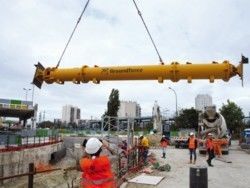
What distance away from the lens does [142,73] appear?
12.9 metres

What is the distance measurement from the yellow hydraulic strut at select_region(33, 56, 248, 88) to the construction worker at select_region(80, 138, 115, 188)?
19.2 ft

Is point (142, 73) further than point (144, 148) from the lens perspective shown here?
No

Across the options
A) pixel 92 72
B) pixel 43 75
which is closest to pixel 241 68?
pixel 92 72

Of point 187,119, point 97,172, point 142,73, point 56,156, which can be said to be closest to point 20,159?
point 56,156

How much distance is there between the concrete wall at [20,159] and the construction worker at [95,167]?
2230cm

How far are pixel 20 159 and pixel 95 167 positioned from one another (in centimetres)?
2579

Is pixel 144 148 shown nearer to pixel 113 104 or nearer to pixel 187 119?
pixel 187 119

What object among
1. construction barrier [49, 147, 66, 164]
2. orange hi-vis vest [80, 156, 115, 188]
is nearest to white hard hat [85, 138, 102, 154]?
orange hi-vis vest [80, 156, 115, 188]

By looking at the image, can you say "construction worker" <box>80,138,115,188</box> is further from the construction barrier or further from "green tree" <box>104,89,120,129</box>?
"green tree" <box>104,89,120,129</box>

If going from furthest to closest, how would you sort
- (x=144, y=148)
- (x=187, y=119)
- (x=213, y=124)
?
(x=187, y=119) → (x=213, y=124) → (x=144, y=148)

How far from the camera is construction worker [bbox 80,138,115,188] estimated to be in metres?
7.07

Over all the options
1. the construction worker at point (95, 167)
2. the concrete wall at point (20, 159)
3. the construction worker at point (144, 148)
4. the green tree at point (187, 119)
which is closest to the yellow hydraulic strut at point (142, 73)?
the construction worker at point (95, 167)

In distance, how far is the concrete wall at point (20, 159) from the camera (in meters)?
28.9

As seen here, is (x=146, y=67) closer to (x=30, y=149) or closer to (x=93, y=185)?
(x=93, y=185)
